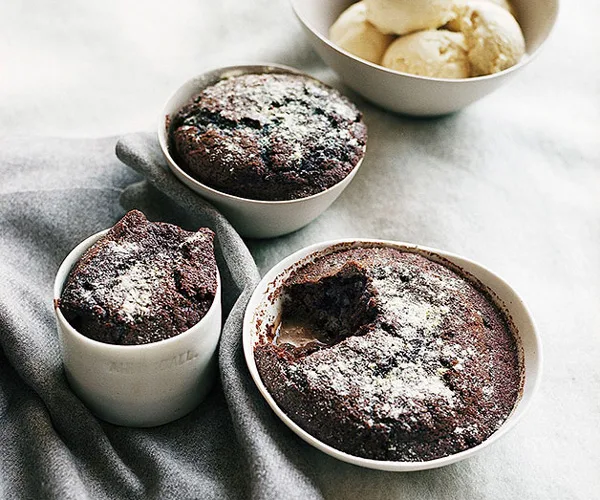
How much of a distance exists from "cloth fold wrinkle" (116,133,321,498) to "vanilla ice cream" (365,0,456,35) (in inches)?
26.0

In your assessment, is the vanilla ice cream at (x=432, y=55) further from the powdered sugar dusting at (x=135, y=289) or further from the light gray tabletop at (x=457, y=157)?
the powdered sugar dusting at (x=135, y=289)

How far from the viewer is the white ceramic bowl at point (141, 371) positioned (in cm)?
128

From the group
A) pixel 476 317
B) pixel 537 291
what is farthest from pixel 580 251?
pixel 476 317

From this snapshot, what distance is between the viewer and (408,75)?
190cm

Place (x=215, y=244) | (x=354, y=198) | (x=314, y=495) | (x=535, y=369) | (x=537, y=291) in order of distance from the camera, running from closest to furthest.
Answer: (x=314, y=495) < (x=535, y=369) < (x=215, y=244) < (x=537, y=291) < (x=354, y=198)

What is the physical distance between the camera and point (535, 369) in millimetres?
1378

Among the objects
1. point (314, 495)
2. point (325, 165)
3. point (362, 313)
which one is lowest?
point (314, 495)

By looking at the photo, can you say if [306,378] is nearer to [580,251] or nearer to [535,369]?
[535,369]

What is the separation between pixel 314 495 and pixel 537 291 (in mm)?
761

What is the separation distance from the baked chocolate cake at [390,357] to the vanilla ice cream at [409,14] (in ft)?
2.23

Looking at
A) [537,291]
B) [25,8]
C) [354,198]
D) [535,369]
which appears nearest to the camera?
[535,369]

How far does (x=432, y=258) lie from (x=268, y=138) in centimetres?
43

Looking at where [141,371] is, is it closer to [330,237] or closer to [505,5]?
[330,237]

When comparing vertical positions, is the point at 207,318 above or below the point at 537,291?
above
